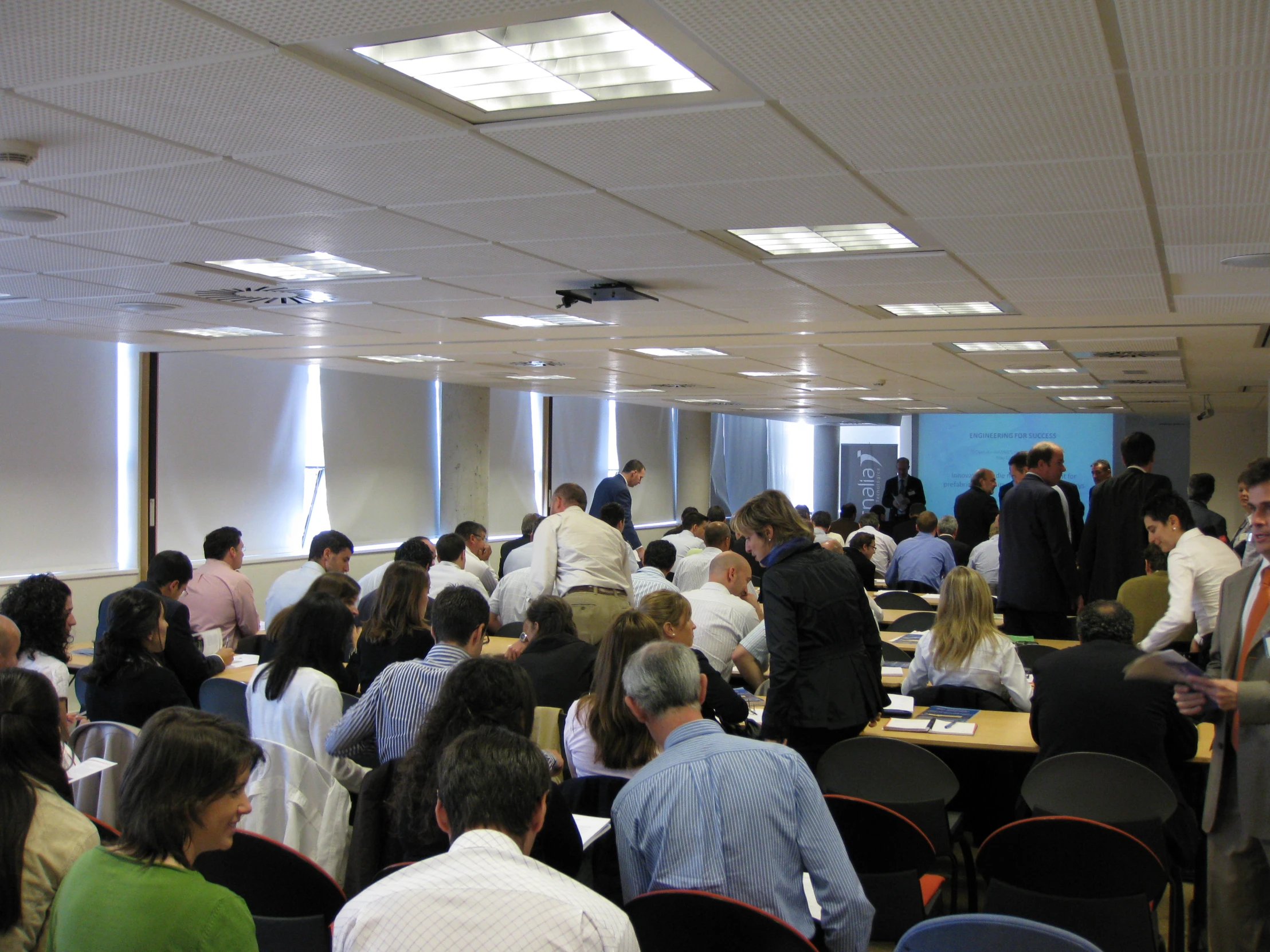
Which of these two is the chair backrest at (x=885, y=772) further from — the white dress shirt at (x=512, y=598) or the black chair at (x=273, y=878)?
the white dress shirt at (x=512, y=598)

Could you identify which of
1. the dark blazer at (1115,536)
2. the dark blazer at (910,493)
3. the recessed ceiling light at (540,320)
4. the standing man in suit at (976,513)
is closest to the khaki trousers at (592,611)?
the recessed ceiling light at (540,320)

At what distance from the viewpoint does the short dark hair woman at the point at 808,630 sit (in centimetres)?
345

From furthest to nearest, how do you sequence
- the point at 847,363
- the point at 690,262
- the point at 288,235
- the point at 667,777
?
the point at 847,363, the point at 690,262, the point at 288,235, the point at 667,777

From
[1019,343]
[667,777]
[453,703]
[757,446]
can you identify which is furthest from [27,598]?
[757,446]

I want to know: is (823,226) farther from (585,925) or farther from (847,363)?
(847,363)

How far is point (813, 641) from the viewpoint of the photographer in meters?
3.48

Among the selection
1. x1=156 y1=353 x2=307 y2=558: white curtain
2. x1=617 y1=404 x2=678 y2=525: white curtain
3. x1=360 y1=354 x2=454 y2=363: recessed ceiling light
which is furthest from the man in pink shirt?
x1=617 y1=404 x2=678 y2=525: white curtain

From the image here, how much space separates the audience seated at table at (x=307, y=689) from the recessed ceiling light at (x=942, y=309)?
11.3 ft

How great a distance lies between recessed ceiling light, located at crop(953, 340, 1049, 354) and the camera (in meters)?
6.95

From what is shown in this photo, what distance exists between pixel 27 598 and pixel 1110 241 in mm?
4360

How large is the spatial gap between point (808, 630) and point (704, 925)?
158 centimetres

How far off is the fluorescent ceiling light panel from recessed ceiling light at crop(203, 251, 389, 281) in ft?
7.26

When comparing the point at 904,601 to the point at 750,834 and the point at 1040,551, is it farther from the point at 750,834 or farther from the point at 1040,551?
the point at 750,834

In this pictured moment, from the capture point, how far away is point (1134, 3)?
1822 millimetres
